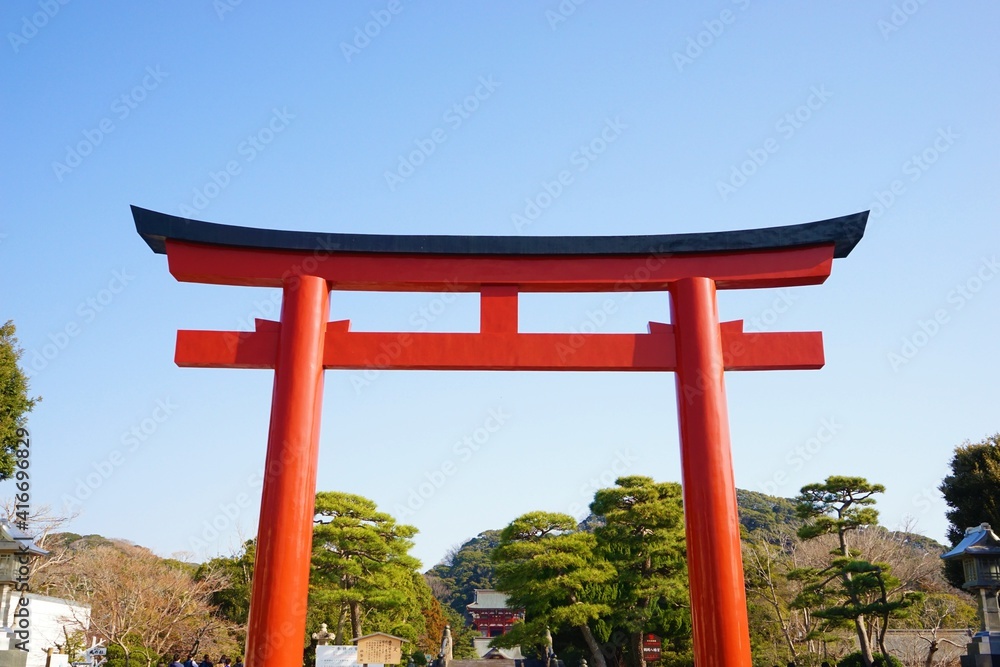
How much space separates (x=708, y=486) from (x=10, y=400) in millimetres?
14890

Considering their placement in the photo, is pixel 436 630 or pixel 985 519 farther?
pixel 436 630

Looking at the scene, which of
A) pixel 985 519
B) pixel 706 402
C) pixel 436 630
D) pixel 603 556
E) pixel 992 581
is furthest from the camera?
pixel 436 630

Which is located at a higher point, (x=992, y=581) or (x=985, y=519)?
(x=985, y=519)

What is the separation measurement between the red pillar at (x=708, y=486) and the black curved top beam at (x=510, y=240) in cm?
48

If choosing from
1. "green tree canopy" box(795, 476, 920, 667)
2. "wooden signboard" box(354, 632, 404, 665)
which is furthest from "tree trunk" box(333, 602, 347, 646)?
"green tree canopy" box(795, 476, 920, 667)

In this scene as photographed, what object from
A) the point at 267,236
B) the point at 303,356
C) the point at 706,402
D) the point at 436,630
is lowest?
the point at 436,630

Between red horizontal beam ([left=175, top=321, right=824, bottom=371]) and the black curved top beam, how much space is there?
0.89m

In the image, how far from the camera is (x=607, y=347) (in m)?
7.53

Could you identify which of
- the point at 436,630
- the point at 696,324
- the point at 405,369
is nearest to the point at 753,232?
the point at 696,324

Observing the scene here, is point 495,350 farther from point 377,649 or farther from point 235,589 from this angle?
point 235,589

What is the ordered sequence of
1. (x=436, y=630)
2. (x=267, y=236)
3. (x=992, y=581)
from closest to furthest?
(x=267, y=236) → (x=992, y=581) → (x=436, y=630)

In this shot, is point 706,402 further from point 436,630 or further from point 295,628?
point 436,630

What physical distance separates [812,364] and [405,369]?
408 centimetres

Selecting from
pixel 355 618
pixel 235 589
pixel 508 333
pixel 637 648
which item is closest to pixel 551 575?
pixel 637 648
